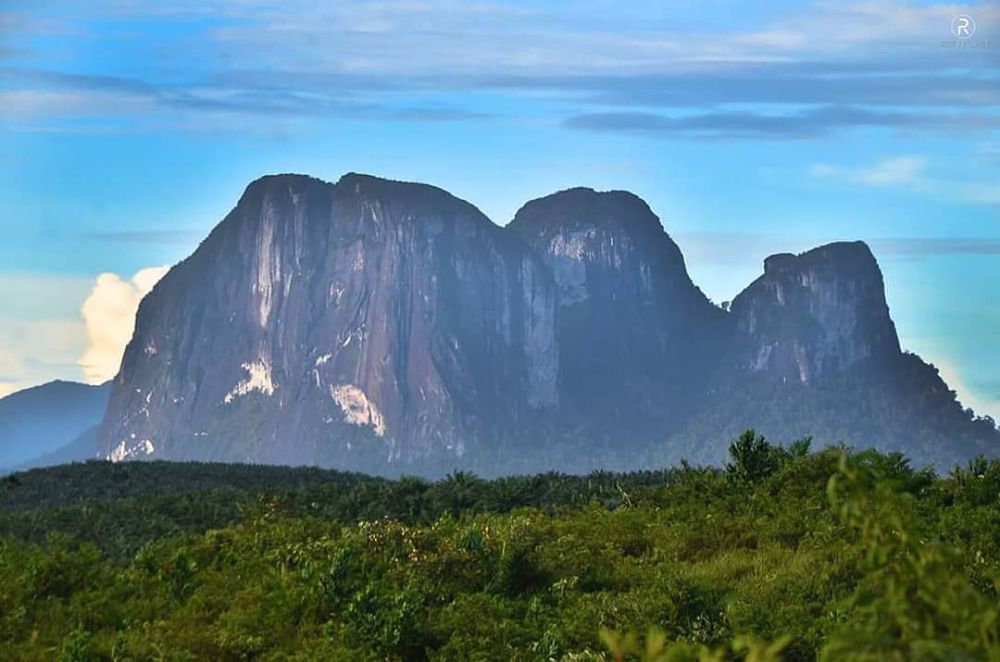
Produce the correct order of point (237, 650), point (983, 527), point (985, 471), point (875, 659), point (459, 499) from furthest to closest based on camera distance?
1. point (459, 499)
2. point (985, 471)
3. point (983, 527)
4. point (237, 650)
5. point (875, 659)

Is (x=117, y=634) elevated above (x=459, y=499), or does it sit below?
below

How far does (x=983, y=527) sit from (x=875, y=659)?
15.0 m

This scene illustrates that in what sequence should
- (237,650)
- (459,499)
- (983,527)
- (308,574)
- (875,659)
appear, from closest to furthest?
(875,659) → (237,650) → (308,574) → (983,527) → (459,499)

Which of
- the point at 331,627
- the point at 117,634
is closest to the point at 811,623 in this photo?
the point at 331,627

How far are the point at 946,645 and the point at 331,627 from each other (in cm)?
1077

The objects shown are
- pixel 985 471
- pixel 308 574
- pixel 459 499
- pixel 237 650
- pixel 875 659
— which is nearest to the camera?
pixel 875 659

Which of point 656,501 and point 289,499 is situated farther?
point 289,499

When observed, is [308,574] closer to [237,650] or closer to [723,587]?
[237,650]

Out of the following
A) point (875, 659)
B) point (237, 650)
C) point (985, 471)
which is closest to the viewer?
point (875, 659)

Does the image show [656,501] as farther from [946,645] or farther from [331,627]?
[946,645]

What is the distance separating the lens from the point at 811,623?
16.5 metres

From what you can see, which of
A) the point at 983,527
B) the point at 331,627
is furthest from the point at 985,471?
the point at 331,627

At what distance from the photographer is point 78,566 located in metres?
19.1

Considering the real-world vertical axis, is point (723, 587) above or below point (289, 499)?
below
